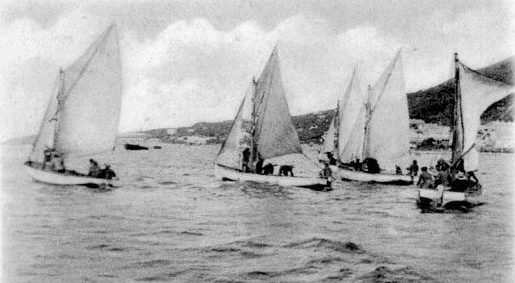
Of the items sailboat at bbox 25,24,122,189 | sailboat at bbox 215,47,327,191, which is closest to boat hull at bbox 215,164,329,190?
sailboat at bbox 215,47,327,191

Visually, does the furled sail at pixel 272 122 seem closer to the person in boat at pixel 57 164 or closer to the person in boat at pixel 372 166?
the person in boat at pixel 372 166

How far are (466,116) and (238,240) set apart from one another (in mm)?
9102

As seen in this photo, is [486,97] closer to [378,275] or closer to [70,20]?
[378,275]

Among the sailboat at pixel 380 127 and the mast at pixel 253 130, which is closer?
the mast at pixel 253 130

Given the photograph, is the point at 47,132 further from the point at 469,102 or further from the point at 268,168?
the point at 469,102

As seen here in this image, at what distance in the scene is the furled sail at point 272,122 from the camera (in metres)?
27.7

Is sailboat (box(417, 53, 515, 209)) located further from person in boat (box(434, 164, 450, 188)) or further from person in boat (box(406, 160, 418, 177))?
person in boat (box(406, 160, 418, 177))

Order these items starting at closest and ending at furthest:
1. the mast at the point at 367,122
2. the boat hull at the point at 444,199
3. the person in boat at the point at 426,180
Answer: the boat hull at the point at 444,199, the person in boat at the point at 426,180, the mast at the point at 367,122

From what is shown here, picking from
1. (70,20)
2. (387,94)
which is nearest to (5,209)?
(70,20)

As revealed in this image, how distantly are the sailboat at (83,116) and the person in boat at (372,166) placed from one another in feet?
49.5

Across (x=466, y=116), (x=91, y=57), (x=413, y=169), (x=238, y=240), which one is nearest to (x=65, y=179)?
(x=91, y=57)

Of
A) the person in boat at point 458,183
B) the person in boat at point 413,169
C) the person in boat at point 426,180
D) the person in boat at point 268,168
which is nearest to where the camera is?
the person in boat at point 458,183

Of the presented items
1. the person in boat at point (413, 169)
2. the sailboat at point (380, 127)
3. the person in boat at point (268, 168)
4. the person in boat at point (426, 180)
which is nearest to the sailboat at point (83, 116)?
the person in boat at point (268, 168)

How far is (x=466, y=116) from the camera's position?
18.8 metres
